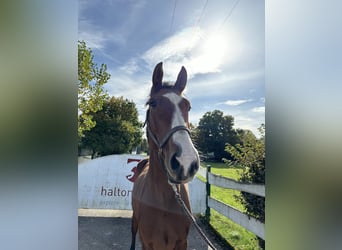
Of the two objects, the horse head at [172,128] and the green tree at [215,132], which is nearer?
A: the horse head at [172,128]

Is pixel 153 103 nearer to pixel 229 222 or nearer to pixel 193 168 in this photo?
pixel 193 168

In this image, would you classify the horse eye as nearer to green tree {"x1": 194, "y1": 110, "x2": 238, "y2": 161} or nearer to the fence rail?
green tree {"x1": 194, "y1": 110, "x2": 238, "y2": 161}

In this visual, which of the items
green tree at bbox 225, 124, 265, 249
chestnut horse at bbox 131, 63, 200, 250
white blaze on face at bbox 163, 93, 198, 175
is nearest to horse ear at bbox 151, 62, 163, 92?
chestnut horse at bbox 131, 63, 200, 250

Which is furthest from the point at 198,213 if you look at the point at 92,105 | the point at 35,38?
the point at 35,38

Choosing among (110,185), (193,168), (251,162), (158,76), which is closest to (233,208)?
(251,162)

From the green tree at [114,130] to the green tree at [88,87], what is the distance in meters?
0.03

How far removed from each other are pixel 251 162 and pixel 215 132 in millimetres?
236

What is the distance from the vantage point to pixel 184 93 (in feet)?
3.98

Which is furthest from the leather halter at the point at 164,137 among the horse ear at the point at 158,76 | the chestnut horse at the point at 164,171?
the horse ear at the point at 158,76

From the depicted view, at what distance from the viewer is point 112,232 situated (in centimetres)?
133

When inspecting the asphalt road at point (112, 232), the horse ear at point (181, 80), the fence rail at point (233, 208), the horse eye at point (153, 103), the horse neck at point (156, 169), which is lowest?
the asphalt road at point (112, 232)

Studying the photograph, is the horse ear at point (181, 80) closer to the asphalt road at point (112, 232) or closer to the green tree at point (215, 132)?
the green tree at point (215, 132)

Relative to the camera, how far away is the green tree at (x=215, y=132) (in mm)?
1241

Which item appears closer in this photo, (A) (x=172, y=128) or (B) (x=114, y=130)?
(A) (x=172, y=128)
